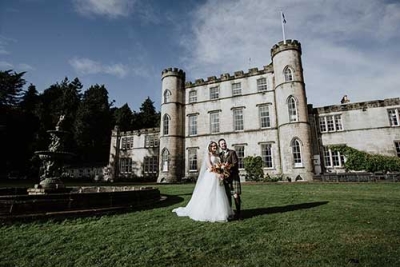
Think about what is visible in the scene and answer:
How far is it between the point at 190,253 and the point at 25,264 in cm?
244

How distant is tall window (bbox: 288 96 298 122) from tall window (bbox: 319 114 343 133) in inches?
150

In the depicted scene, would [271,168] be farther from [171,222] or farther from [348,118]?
[171,222]

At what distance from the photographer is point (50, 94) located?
48250 millimetres

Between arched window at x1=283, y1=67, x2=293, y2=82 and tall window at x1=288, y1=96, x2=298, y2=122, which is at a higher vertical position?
arched window at x1=283, y1=67, x2=293, y2=82

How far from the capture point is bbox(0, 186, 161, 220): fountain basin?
5.57 meters

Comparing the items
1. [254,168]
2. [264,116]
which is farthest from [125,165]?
[264,116]

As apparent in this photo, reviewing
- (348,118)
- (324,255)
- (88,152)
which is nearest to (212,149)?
(324,255)

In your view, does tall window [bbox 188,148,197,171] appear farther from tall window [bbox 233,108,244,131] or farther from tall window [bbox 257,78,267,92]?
tall window [bbox 257,78,267,92]

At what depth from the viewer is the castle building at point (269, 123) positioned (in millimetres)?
21562

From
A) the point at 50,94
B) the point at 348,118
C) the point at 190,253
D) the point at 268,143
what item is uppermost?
the point at 50,94

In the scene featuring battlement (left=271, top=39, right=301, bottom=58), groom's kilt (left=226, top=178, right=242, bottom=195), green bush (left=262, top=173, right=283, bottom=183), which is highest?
battlement (left=271, top=39, right=301, bottom=58)

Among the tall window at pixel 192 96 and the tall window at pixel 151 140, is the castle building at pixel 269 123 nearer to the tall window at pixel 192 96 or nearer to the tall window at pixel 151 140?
the tall window at pixel 192 96

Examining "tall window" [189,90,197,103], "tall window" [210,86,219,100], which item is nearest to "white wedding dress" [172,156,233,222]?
"tall window" [210,86,219,100]

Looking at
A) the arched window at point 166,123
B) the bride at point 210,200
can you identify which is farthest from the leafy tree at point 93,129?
the bride at point 210,200
